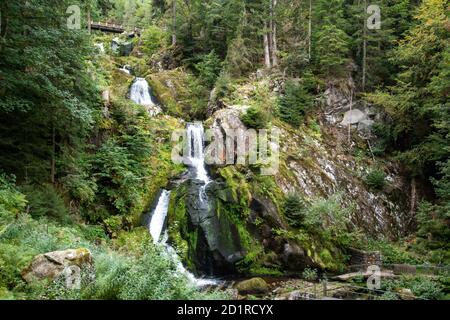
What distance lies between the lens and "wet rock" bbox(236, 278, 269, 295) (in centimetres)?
1354

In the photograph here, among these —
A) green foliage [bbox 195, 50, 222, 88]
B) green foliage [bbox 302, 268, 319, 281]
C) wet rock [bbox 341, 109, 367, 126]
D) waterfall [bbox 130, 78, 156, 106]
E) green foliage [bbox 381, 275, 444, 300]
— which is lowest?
green foliage [bbox 302, 268, 319, 281]

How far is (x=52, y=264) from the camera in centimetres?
711

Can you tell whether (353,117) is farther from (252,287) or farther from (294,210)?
(252,287)

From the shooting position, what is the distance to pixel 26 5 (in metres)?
11.1

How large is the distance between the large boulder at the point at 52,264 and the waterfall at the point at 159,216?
27.2ft

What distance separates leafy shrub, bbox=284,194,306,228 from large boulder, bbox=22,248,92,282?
38.6 ft

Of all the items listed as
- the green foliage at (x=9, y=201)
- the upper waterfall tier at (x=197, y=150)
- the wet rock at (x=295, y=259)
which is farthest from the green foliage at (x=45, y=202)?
the wet rock at (x=295, y=259)

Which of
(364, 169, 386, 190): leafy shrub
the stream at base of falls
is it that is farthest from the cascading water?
(364, 169, 386, 190): leafy shrub

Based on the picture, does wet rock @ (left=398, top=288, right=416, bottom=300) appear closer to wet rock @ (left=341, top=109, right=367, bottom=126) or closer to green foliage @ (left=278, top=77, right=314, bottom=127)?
green foliage @ (left=278, top=77, right=314, bottom=127)

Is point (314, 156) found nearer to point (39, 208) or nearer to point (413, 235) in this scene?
point (413, 235)

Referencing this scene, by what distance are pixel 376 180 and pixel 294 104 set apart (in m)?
7.08

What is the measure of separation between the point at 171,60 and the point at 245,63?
755 cm
